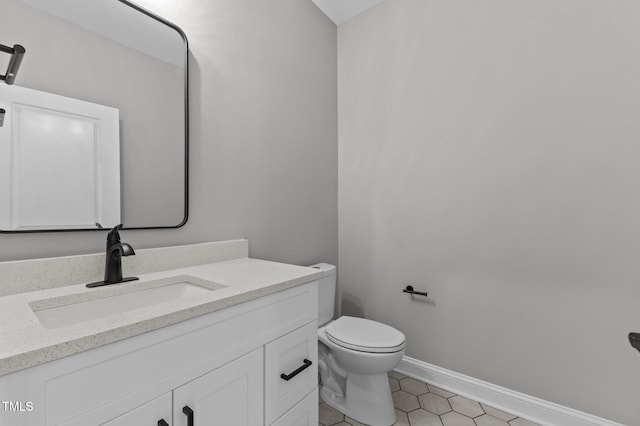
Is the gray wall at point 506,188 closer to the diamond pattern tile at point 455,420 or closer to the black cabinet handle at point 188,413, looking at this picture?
the diamond pattern tile at point 455,420

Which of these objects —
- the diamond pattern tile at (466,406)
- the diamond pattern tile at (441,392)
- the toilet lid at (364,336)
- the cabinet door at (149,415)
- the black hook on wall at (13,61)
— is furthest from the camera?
the diamond pattern tile at (441,392)

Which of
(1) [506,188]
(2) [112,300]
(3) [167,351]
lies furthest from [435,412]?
(2) [112,300]

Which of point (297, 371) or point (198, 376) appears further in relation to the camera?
point (297, 371)

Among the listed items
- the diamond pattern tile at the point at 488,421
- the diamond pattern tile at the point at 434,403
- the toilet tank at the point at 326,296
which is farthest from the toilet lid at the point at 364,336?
the diamond pattern tile at the point at 488,421

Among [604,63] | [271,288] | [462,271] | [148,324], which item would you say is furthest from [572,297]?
[148,324]

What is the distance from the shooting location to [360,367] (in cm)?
152

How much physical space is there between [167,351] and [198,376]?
0.39 ft

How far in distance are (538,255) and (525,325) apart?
0.39m

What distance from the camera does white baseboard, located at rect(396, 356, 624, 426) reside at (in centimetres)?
146

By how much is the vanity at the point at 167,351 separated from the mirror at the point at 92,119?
25 cm

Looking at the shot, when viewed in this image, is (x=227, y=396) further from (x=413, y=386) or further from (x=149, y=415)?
(x=413, y=386)

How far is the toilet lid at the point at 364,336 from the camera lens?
1491 mm

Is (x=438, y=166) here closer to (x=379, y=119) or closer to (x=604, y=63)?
(x=379, y=119)

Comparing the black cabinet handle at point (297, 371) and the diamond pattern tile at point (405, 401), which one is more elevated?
the black cabinet handle at point (297, 371)
